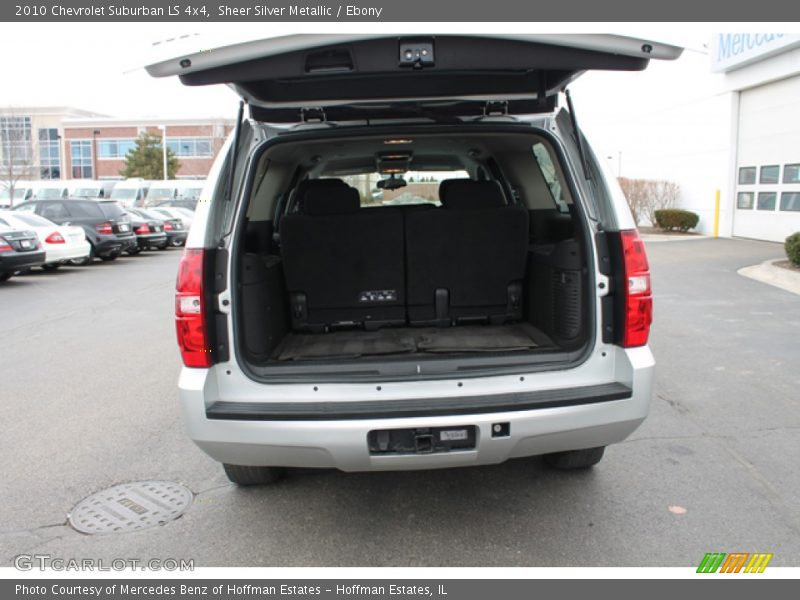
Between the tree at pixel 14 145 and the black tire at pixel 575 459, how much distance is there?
4810 centimetres

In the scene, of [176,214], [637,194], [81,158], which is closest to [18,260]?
[176,214]

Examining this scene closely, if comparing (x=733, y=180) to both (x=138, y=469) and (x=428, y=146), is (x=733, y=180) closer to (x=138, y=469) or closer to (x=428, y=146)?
(x=428, y=146)

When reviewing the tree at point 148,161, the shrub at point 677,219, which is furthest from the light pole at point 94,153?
the shrub at point 677,219

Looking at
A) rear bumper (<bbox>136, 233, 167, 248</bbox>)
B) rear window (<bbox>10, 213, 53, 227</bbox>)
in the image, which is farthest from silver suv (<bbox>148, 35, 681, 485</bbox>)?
rear bumper (<bbox>136, 233, 167, 248</bbox>)

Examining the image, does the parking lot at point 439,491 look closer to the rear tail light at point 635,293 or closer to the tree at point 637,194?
the rear tail light at point 635,293

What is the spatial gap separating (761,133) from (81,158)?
60.3 m

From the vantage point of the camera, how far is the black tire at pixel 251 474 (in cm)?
360

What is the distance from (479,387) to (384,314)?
1.62 metres

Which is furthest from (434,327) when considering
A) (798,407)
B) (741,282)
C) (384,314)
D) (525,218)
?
(741,282)

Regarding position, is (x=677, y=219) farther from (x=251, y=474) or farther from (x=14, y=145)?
(x=14, y=145)

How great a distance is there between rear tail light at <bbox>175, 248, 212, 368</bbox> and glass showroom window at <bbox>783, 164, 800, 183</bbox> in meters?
16.1

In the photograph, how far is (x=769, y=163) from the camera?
1672cm

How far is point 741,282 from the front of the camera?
36.4ft

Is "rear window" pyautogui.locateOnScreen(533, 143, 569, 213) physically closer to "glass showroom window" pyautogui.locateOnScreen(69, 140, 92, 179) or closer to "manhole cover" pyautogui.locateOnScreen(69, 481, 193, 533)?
"manhole cover" pyautogui.locateOnScreen(69, 481, 193, 533)
